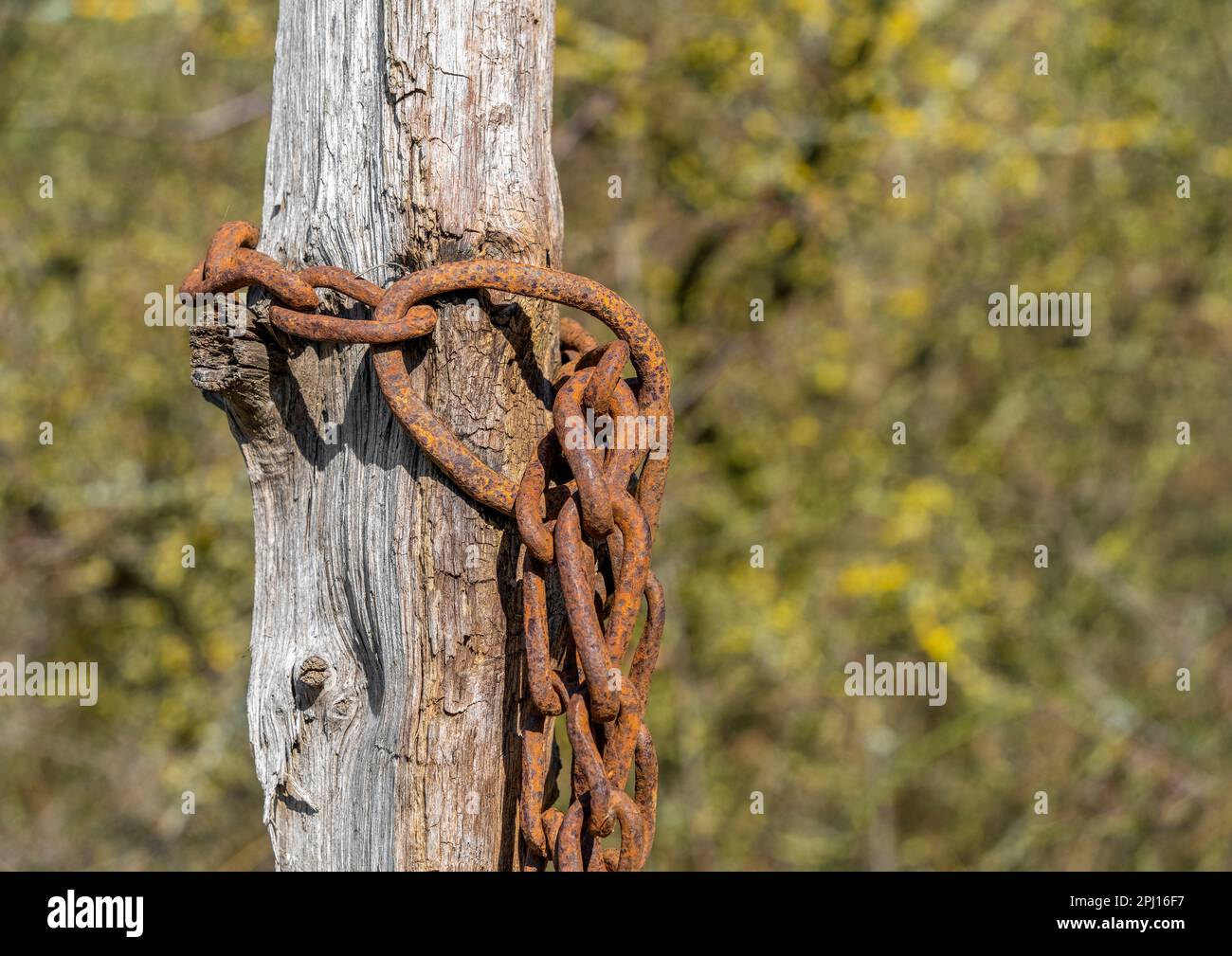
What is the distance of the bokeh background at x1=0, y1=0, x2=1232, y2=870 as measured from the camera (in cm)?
406

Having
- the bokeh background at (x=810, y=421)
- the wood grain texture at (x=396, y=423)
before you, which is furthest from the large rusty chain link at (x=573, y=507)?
the bokeh background at (x=810, y=421)

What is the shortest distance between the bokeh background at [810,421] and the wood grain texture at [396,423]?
8.98 ft

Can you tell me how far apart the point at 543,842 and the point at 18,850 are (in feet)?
14.3

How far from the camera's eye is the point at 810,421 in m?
4.56

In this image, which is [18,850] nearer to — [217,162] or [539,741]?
[217,162]

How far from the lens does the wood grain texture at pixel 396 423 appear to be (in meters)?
1.19

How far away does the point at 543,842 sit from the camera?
1136mm

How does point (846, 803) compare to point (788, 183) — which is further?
point (846, 803)

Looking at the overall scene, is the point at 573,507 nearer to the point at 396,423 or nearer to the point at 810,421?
the point at 396,423

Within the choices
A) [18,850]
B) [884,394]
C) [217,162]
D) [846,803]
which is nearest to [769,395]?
[884,394]

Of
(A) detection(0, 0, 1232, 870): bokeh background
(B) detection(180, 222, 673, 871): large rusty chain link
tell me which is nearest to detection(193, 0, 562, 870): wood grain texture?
(B) detection(180, 222, 673, 871): large rusty chain link

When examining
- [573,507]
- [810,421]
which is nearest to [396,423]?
[573,507]

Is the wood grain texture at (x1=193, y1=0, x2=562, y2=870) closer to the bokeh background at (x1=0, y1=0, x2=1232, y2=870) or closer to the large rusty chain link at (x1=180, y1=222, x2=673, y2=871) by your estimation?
the large rusty chain link at (x1=180, y1=222, x2=673, y2=871)

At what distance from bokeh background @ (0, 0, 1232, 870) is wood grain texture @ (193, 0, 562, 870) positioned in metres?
2.74
